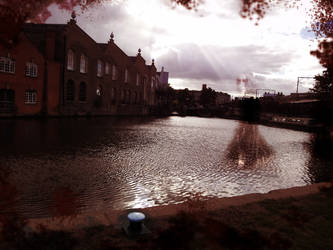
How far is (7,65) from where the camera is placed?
22719 millimetres

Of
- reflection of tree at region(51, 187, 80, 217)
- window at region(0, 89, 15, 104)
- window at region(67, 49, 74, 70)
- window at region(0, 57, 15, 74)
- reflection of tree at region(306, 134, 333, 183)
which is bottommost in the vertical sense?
reflection of tree at region(306, 134, 333, 183)

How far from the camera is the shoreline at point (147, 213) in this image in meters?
3.36

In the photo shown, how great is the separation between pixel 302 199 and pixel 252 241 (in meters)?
2.20

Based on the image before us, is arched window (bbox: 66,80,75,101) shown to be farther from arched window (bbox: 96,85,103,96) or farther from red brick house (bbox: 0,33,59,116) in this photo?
arched window (bbox: 96,85,103,96)

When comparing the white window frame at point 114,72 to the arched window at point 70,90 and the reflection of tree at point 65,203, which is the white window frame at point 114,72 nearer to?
the arched window at point 70,90

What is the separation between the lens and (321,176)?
828cm

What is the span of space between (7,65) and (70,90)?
940 cm

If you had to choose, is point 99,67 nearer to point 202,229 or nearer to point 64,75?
point 64,75

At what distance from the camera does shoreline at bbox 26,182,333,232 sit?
11.0 feet

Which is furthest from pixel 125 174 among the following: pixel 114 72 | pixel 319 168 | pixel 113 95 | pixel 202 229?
pixel 114 72

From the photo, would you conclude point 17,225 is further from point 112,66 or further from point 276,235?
point 112,66

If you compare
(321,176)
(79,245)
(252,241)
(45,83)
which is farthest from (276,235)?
(45,83)

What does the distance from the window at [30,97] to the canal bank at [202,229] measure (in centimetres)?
2479

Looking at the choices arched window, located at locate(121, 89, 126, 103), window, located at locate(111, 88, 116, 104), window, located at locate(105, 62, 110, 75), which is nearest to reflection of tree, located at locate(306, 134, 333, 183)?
window, located at locate(105, 62, 110, 75)
